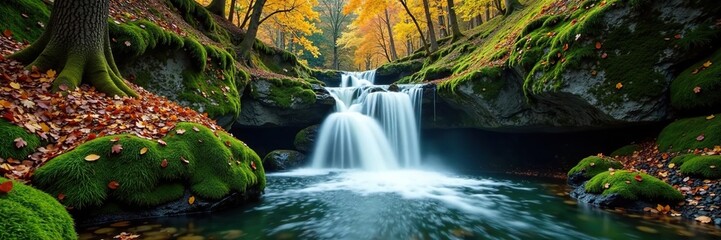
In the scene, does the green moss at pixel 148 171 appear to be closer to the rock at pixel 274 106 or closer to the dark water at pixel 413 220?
the dark water at pixel 413 220

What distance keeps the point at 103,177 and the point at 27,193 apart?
63.4 inches

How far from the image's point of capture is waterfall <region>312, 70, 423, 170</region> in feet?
40.9

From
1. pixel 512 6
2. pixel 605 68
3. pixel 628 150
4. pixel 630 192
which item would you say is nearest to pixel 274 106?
pixel 605 68

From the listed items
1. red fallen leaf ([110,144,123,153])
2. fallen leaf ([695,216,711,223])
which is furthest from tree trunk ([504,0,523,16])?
red fallen leaf ([110,144,123,153])

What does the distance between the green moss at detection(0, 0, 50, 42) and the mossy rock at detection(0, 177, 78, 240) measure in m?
5.38

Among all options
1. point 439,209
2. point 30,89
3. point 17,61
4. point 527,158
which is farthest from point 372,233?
point 527,158

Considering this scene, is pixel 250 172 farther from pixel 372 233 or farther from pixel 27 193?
pixel 27 193

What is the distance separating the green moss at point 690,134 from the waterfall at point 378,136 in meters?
7.00

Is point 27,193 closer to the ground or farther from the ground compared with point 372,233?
farther from the ground

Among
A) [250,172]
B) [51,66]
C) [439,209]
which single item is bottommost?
[439,209]

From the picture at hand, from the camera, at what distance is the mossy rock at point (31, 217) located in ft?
5.86

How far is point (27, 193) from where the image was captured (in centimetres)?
217

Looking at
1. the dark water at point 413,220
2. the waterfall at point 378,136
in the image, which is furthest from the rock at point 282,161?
the dark water at point 413,220

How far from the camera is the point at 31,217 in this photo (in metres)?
1.96
